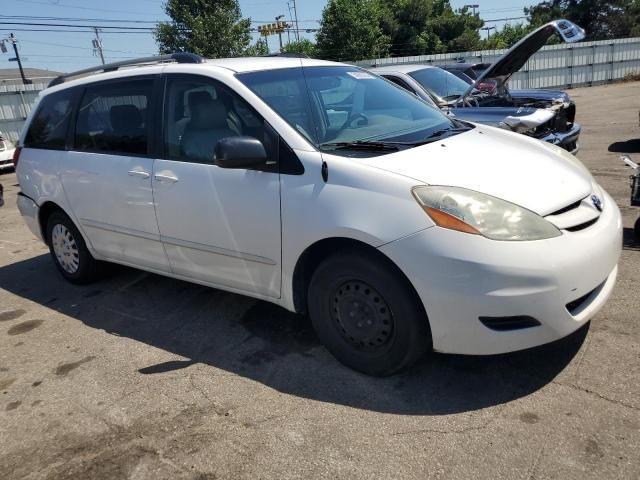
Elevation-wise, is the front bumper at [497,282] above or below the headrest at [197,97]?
below

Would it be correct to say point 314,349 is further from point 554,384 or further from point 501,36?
point 501,36

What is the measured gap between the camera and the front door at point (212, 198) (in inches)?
128

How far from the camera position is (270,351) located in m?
3.52

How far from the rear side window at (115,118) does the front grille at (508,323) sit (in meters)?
2.69

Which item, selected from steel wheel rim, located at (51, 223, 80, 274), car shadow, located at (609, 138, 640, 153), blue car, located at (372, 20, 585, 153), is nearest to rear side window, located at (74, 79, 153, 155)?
steel wheel rim, located at (51, 223, 80, 274)

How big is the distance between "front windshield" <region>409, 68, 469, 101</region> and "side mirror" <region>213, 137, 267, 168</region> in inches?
233

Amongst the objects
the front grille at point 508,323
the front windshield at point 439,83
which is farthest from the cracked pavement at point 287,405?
the front windshield at point 439,83

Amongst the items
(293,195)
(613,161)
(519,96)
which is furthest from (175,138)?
(613,161)

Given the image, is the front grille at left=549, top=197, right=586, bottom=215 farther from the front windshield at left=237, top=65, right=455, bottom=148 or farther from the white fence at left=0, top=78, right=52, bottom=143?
the white fence at left=0, top=78, right=52, bottom=143

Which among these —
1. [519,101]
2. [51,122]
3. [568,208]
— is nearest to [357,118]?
[568,208]

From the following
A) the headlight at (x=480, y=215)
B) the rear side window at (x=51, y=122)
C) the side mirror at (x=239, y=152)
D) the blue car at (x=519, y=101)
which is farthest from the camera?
the blue car at (x=519, y=101)

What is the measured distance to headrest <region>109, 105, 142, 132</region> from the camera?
159 inches

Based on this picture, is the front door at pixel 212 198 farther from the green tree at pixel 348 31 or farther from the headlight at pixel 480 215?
the green tree at pixel 348 31

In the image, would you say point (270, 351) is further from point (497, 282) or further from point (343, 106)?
point (343, 106)
